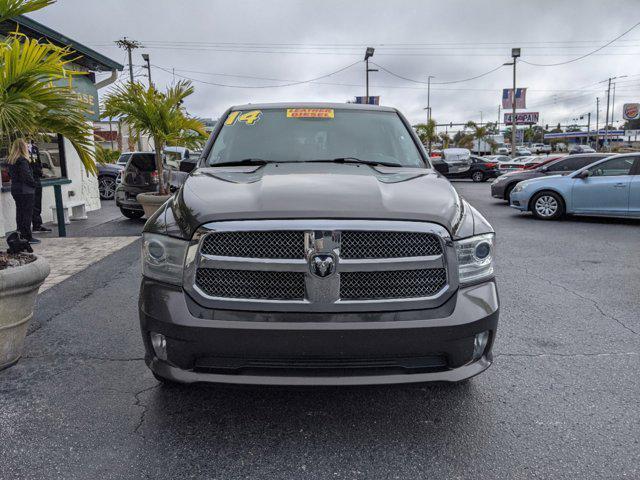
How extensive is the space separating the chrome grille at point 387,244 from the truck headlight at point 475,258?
0.15m

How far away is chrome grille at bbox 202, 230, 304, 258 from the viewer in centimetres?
258

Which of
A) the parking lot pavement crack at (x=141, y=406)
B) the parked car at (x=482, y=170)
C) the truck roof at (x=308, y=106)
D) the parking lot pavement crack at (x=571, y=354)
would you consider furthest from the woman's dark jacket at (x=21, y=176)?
the parked car at (x=482, y=170)

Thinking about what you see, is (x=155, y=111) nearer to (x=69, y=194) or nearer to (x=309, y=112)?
(x=69, y=194)

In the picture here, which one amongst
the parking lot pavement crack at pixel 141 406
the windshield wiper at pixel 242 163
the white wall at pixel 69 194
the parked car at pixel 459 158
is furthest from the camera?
the parked car at pixel 459 158

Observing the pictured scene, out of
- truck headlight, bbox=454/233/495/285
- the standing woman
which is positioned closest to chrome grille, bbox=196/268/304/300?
truck headlight, bbox=454/233/495/285

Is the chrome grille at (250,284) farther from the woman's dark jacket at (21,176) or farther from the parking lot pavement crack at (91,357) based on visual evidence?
the woman's dark jacket at (21,176)

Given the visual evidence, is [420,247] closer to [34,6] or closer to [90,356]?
[90,356]

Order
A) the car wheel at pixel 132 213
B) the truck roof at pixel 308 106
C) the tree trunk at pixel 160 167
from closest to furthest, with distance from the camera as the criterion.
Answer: the truck roof at pixel 308 106
the tree trunk at pixel 160 167
the car wheel at pixel 132 213

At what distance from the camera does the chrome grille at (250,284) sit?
260cm

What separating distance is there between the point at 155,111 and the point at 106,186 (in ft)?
29.4

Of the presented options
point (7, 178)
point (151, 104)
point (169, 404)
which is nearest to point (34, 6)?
point (169, 404)

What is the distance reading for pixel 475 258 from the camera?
277 centimetres

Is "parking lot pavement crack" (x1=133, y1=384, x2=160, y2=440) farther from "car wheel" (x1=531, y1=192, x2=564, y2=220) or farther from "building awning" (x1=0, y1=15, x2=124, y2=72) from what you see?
"car wheel" (x1=531, y1=192, x2=564, y2=220)

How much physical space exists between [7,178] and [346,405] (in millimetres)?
10167
